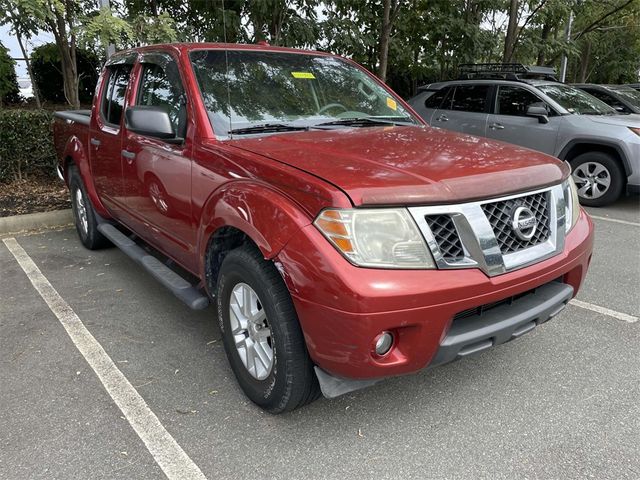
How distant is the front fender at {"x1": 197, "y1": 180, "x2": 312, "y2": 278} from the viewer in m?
2.19

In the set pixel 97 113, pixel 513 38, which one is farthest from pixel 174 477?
pixel 513 38

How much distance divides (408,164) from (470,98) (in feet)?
22.1

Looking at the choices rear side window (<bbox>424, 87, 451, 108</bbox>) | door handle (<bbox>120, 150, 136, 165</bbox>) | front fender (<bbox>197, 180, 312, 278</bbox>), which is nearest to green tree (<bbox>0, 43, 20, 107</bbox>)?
door handle (<bbox>120, 150, 136, 165</bbox>)

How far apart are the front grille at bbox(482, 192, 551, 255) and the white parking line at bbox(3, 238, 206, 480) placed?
1.64 meters

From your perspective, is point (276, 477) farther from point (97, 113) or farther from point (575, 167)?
point (575, 167)

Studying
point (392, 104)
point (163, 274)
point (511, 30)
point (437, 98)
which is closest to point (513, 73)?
point (437, 98)

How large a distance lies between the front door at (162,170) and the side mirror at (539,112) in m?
5.72

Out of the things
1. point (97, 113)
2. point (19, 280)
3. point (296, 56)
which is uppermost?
point (296, 56)

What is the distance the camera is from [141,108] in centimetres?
290

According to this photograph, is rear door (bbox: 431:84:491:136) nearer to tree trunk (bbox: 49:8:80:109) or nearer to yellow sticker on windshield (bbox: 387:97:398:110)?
yellow sticker on windshield (bbox: 387:97:398:110)

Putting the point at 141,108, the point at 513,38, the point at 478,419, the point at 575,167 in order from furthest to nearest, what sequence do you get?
the point at 513,38 → the point at 575,167 → the point at 141,108 → the point at 478,419

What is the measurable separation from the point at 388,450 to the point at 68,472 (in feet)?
4.55

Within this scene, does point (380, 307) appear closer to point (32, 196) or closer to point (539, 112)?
point (32, 196)

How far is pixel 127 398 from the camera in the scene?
2.75 metres
